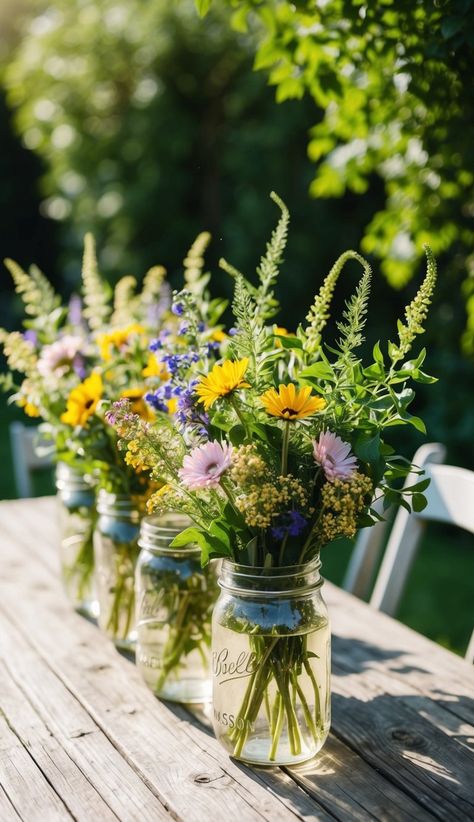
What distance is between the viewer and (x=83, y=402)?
161 cm

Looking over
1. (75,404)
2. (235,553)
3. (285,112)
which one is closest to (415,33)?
(75,404)

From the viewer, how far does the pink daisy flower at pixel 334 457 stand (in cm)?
114

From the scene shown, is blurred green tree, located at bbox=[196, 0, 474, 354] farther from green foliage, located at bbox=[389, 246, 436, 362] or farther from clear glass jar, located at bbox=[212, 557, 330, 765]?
clear glass jar, located at bbox=[212, 557, 330, 765]

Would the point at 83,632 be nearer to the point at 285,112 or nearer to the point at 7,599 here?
the point at 7,599

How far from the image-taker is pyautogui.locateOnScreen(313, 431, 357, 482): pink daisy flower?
3.75ft

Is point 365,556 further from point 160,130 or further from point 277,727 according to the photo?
point 160,130

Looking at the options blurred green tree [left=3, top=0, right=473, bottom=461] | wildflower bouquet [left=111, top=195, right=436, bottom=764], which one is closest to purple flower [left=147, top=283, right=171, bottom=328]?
wildflower bouquet [left=111, top=195, right=436, bottom=764]

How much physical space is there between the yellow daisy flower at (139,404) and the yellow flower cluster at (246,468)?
1.59 feet

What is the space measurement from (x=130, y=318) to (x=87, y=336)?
10 cm

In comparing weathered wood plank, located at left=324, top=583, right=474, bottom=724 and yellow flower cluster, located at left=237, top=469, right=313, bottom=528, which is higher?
yellow flower cluster, located at left=237, top=469, right=313, bottom=528

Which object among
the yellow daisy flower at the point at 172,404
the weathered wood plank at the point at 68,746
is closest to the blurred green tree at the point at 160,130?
the yellow daisy flower at the point at 172,404

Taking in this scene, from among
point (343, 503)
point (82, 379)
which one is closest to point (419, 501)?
point (343, 503)

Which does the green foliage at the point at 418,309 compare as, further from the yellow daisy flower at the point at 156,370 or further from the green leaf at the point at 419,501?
the yellow daisy flower at the point at 156,370

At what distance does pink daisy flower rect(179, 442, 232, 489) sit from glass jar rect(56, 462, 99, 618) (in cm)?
74
